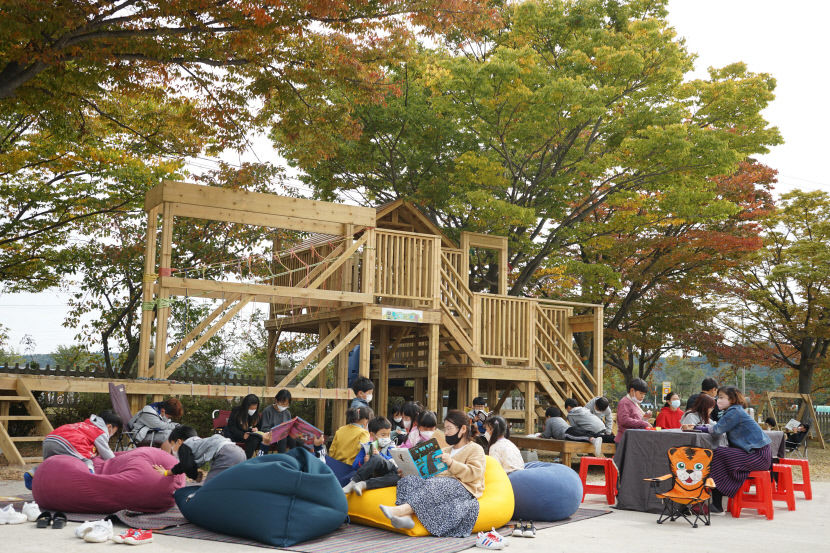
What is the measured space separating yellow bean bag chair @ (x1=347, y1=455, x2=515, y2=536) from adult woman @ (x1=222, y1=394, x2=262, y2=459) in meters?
2.65

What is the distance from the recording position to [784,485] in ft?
30.9

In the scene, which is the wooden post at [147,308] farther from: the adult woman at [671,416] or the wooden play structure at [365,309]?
the adult woman at [671,416]

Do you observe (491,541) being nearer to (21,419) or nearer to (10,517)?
(10,517)

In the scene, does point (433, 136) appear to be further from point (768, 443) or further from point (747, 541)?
point (747, 541)

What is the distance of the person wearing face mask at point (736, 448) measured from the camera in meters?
8.15

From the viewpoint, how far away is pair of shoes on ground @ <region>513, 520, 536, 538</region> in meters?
6.73

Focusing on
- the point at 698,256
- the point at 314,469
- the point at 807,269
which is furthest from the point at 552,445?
the point at 807,269

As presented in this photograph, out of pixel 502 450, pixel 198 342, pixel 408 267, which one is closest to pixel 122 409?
pixel 198 342

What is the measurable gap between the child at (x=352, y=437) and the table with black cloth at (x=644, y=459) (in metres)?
3.04

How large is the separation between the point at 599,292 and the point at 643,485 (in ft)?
37.8

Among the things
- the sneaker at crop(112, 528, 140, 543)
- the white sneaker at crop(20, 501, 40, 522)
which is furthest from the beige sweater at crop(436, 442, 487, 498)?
the white sneaker at crop(20, 501, 40, 522)

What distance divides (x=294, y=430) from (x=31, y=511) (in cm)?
234

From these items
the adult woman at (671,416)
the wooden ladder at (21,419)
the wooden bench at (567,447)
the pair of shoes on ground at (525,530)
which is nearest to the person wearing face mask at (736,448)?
the adult woman at (671,416)

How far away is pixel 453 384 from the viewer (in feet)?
57.3
